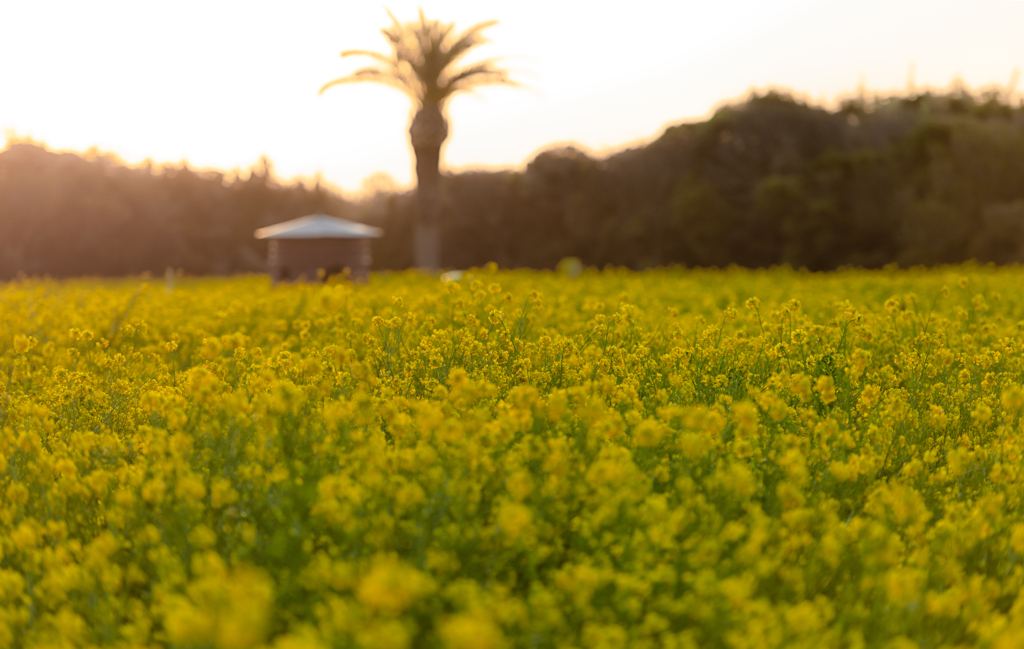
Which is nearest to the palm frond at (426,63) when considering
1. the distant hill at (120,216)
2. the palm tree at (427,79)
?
the palm tree at (427,79)

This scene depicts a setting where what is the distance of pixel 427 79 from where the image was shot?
64.5ft

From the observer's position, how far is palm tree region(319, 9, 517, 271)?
63.4ft

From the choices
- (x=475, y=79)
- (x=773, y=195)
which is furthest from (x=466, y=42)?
(x=773, y=195)

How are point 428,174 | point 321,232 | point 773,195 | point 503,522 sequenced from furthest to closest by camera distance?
1. point 773,195
2. point 428,174
3. point 321,232
4. point 503,522

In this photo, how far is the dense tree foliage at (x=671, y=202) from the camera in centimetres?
2847

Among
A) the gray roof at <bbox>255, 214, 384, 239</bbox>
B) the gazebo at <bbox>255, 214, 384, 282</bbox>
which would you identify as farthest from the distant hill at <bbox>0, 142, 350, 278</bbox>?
the gazebo at <bbox>255, 214, 384, 282</bbox>

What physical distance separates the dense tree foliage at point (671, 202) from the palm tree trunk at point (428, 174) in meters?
13.1

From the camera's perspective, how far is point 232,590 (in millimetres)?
2164

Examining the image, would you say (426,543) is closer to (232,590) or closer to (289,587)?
(289,587)

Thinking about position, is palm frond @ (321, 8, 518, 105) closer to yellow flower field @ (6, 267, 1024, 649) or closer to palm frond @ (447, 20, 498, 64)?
palm frond @ (447, 20, 498, 64)

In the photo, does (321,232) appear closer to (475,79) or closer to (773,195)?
(475,79)

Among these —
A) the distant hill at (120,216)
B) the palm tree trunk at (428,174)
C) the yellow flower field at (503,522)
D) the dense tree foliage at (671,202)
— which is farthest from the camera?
the distant hill at (120,216)

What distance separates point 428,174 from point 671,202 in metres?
14.5

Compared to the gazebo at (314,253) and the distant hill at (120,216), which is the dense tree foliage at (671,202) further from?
the gazebo at (314,253)
